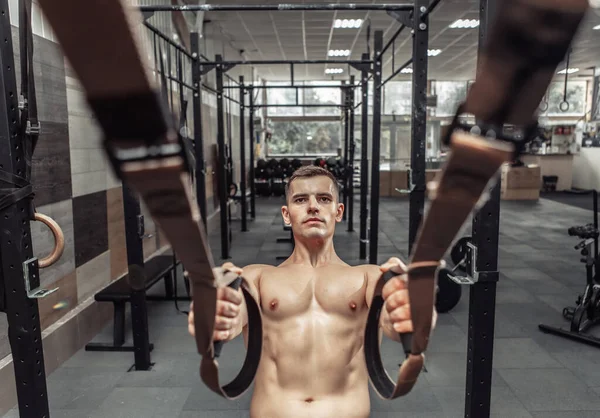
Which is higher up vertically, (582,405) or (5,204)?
(5,204)

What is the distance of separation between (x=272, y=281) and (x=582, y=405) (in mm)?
2205

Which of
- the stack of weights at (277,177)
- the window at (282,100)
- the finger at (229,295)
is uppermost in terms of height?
the window at (282,100)

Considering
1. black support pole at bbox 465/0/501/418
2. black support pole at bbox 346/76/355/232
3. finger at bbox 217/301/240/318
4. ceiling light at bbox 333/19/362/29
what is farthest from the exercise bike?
ceiling light at bbox 333/19/362/29

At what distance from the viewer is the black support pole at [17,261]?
1.63 meters

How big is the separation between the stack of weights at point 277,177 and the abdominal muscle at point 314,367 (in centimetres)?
1092

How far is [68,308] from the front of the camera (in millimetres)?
3156

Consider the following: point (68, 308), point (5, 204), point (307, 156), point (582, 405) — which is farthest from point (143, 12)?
point (307, 156)

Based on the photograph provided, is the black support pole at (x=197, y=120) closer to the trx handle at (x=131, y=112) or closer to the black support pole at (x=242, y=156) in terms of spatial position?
the black support pole at (x=242, y=156)

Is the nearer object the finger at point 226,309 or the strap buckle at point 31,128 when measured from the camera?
the finger at point 226,309

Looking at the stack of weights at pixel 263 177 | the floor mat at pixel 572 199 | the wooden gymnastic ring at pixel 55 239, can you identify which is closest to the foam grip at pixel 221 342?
the wooden gymnastic ring at pixel 55 239

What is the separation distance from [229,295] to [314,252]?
67cm

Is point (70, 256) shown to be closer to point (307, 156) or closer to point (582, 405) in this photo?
point (582, 405)

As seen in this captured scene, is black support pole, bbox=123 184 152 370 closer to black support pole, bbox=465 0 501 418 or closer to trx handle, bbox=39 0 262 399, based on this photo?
black support pole, bbox=465 0 501 418

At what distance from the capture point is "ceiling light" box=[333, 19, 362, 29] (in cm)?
Result: 807
